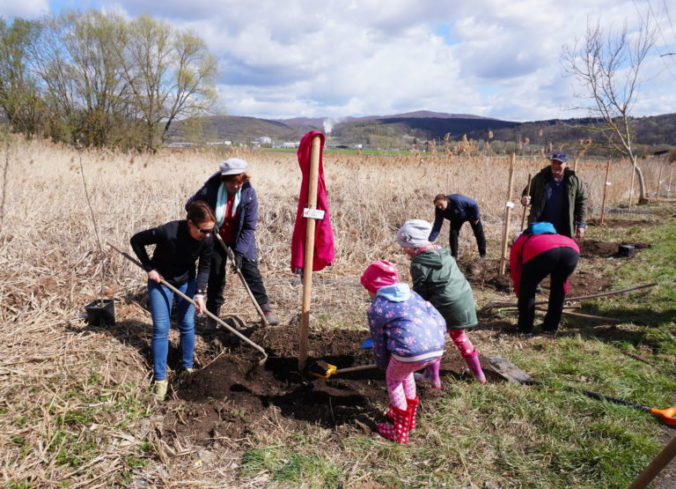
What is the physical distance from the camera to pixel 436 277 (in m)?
3.24

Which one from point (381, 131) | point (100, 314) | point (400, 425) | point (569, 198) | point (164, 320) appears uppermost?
point (381, 131)

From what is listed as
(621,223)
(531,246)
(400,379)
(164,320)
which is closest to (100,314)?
(164,320)

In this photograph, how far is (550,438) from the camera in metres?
2.90

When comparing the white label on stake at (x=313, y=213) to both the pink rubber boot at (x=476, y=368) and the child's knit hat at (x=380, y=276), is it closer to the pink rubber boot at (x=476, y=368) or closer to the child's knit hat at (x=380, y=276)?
the child's knit hat at (x=380, y=276)

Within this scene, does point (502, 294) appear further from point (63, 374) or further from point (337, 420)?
point (63, 374)

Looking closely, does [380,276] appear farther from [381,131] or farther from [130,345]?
[381,131]

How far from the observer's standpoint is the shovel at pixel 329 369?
350 centimetres

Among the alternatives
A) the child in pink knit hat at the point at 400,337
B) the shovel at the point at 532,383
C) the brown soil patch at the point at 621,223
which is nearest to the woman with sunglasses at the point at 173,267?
the child in pink knit hat at the point at 400,337

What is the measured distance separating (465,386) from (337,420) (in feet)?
3.80

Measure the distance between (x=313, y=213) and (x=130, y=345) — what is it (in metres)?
2.13

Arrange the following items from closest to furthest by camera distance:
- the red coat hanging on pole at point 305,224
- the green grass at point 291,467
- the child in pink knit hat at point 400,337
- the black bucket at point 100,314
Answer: the green grass at point 291,467
the child in pink knit hat at point 400,337
the red coat hanging on pole at point 305,224
the black bucket at point 100,314

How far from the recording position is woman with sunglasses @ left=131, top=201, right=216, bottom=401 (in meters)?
3.17

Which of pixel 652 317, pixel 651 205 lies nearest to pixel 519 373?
pixel 652 317

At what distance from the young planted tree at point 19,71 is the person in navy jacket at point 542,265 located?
18.1 m
